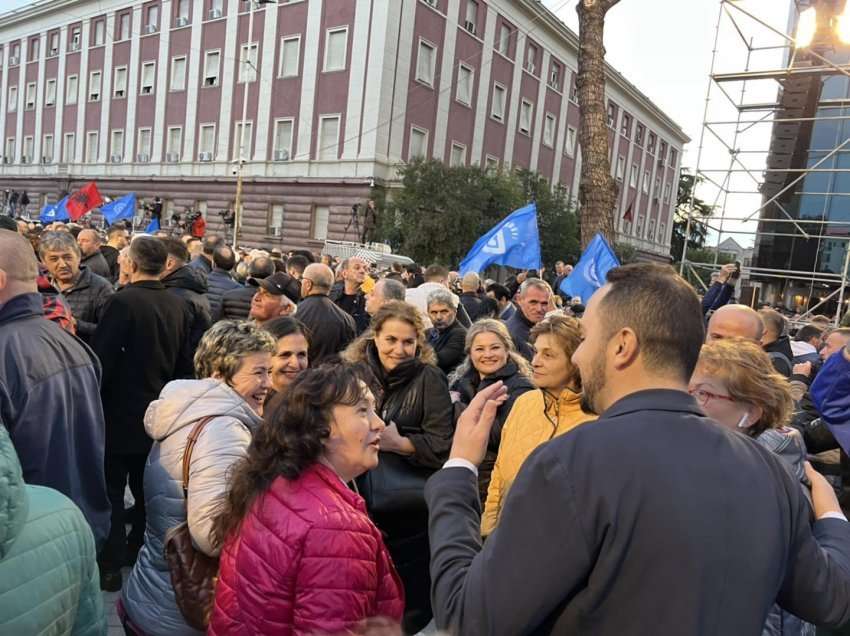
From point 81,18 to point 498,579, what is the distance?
141 ft

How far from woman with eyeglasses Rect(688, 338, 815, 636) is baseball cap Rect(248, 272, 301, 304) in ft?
11.5

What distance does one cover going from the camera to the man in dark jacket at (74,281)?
175 inches

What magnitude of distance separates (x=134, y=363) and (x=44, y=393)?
160 cm

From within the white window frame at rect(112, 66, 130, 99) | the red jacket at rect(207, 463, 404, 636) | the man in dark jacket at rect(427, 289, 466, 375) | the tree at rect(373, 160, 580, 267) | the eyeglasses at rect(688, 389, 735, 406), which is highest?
the white window frame at rect(112, 66, 130, 99)

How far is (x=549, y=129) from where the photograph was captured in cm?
3572

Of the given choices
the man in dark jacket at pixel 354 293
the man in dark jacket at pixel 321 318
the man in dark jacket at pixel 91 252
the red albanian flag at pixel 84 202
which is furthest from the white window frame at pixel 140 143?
the man in dark jacket at pixel 321 318

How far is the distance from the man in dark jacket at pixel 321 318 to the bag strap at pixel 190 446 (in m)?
2.64

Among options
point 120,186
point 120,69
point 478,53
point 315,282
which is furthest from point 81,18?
point 315,282

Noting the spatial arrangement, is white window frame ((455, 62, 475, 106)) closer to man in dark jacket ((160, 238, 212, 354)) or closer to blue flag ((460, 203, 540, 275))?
blue flag ((460, 203, 540, 275))

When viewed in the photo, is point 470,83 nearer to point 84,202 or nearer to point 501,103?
point 501,103

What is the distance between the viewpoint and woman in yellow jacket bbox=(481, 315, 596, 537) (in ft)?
9.14

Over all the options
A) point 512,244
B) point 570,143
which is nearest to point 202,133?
point 570,143

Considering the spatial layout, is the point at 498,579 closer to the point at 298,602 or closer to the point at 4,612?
the point at 298,602

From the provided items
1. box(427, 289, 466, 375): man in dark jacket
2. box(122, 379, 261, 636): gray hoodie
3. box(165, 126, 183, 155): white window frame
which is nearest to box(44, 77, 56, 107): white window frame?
box(165, 126, 183, 155): white window frame
